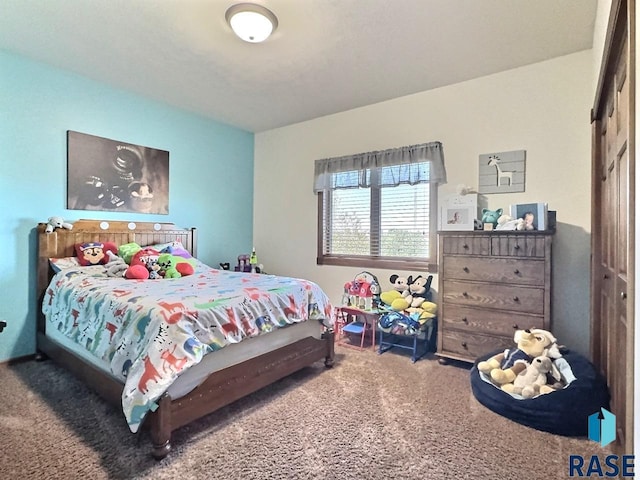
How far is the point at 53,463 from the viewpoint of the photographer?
1.62 m

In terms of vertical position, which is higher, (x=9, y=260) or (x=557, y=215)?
(x=557, y=215)

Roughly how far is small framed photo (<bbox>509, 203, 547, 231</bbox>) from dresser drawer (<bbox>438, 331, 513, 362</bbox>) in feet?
2.85

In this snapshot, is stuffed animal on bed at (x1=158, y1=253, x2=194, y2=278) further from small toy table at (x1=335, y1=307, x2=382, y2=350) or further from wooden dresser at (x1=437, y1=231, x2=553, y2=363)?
wooden dresser at (x1=437, y1=231, x2=553, y2=363)

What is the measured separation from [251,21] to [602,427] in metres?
3.08

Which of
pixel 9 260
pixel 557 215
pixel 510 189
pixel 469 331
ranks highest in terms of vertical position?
pixel 510 189

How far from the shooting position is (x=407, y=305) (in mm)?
3260

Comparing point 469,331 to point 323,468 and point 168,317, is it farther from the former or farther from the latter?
point 168,317

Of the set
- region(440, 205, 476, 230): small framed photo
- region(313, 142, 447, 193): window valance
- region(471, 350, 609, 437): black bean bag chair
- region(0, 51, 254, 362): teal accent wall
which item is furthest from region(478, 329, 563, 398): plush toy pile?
region(0, 51, 254, 362): teal accent wall

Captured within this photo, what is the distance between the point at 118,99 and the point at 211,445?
3317 millimetres

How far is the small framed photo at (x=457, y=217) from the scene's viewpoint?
3.07 metres

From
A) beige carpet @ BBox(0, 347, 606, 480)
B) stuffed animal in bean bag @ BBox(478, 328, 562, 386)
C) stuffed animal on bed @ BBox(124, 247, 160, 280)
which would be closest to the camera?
beige carpet @ BBox(0, 347, 606, 480)

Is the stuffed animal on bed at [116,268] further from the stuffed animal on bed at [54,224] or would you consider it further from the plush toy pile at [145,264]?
the stuffed animal on bed at [54,224]

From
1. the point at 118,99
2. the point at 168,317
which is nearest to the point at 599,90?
the point at 168,317

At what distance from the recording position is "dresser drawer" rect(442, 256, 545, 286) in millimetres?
2508
